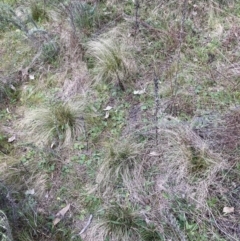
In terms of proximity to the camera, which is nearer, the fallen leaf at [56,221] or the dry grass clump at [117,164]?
the fallen leaf at [56,221]

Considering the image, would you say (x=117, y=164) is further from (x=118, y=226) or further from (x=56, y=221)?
(x=56, y=221)

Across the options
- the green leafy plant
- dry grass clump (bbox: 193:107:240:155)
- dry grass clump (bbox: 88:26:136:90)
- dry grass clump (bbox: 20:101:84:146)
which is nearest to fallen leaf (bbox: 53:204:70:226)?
the green leafy plant

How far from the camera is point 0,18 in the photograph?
15.0ft

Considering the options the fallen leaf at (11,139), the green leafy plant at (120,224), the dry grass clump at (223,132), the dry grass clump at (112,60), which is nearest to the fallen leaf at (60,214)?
the green leafy plant at (120,224)

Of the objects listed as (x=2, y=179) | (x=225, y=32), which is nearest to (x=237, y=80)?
(x=225, y=32)

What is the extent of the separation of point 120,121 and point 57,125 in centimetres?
60

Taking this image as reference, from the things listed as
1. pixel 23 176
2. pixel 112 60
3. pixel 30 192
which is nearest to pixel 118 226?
pixel 30 192

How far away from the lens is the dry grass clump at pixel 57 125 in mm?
3307

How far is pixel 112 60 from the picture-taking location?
3.69 m

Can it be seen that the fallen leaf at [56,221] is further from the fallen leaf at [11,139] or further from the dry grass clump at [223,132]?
the dry grass clump at [223,132]

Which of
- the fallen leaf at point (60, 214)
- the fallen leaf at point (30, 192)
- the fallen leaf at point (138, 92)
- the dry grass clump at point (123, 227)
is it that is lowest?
the dry grass clump at point (123, 227)

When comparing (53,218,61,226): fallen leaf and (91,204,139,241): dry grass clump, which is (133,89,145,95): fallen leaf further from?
(53,218,61,226): fallen leaf

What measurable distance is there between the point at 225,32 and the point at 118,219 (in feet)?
7.86

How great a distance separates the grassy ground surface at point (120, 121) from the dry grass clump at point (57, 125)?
0.03 ft
